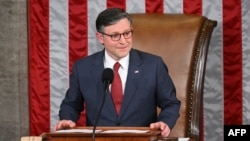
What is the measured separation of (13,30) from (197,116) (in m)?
1.40

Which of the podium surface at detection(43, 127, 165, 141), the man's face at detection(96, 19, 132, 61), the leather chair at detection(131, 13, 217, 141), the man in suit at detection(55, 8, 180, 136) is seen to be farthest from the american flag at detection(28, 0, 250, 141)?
the podium surface at detection(43, 127, 165, 141)

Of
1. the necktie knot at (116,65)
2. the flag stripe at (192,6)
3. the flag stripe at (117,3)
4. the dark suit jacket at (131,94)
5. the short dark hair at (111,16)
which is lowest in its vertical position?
the dark suit jacket at (131,94)

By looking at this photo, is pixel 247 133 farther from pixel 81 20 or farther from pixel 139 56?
pixel 81 20

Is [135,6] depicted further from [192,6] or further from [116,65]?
[116,65]

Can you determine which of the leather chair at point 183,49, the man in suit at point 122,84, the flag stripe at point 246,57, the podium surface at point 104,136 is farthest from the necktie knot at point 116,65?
the flag stripe at point 246,57

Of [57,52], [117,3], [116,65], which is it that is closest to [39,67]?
[57,52]

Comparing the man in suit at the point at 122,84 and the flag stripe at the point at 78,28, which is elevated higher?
the flag stripe at the point at 78,28

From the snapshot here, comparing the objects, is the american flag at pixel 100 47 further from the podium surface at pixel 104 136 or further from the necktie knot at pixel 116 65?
the podium surface at pixel 104 136

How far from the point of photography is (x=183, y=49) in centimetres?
373

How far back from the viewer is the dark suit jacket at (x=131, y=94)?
314 cm

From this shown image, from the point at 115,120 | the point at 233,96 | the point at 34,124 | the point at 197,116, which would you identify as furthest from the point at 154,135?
the point at 34,124

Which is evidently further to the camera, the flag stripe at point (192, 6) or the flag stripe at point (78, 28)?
the flag stripe at point (78, 28)

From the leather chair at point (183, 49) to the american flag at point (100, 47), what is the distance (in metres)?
0.29

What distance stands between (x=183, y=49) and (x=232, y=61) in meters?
0.50
